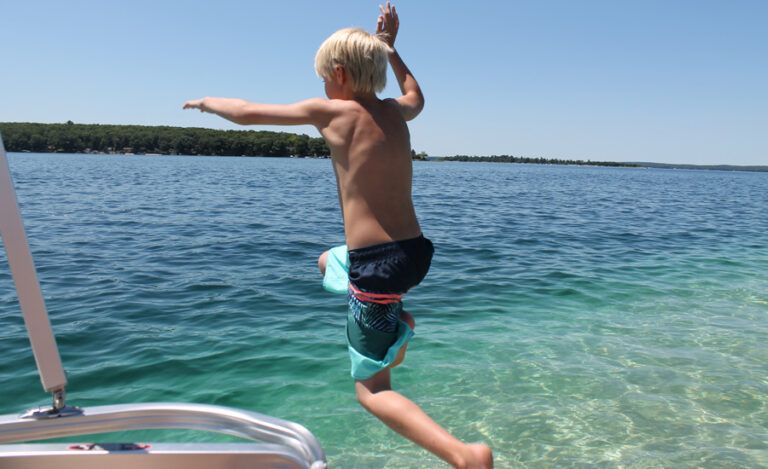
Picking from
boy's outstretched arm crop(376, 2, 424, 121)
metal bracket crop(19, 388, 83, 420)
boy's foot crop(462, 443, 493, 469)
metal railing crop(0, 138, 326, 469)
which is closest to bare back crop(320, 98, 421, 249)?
boy's outstretched arm crop(376, 2, 424, 121)

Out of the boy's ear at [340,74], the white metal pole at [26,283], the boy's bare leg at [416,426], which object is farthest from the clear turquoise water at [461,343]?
the white metal pole at [26,283]

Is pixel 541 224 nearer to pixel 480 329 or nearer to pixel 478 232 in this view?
pixel 478 232

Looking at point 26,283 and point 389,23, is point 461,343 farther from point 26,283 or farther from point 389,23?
point 26,283

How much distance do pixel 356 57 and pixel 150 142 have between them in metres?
142

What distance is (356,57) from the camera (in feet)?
10.7

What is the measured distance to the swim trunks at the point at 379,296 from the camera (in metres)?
Result: 3.32

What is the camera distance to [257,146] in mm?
137500

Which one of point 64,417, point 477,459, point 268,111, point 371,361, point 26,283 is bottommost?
point 477,459

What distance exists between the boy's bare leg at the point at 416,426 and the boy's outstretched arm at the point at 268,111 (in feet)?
4.84

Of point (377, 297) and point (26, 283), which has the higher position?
point (26, 283)

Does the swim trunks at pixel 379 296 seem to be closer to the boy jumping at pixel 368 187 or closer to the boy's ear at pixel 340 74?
the boy jumping at pixel 368 187

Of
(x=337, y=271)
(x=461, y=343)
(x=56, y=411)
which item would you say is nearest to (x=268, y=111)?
(x=337, y=271)

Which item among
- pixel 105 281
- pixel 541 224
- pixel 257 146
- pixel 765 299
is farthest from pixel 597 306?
pixel 257 146

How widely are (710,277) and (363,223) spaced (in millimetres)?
12012
